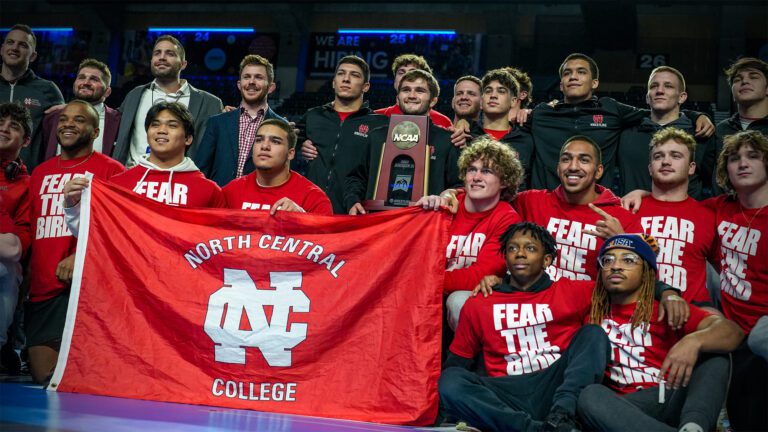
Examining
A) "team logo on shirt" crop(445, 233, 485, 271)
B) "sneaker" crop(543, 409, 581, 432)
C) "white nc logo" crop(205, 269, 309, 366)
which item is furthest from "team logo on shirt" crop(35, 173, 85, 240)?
"sneaker" crop(543, 409, 581, 432)

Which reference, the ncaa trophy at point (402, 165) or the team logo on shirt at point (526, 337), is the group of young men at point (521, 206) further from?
the ncaa trophy at point (402, 165)

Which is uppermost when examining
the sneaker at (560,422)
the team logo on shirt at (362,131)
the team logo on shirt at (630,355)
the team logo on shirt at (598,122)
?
the team logo on shirt at (598,122)

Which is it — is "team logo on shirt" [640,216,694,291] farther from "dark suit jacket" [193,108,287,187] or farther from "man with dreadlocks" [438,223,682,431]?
"dark suit jacket" [193,108,287,187]

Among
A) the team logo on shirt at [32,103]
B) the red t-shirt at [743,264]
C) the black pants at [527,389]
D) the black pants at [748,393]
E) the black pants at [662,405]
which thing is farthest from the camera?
the team logo on shirt at [32,103]

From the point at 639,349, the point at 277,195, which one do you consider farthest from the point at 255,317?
the point at 639,349

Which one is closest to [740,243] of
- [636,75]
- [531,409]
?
[531,409]

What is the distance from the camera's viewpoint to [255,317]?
396cm

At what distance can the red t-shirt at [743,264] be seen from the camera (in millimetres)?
3883

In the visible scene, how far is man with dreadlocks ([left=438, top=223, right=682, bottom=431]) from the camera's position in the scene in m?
3.42

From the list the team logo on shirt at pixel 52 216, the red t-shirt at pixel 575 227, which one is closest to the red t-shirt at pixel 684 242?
the red t-shirt at pixel 575 227

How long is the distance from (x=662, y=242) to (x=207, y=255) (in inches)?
96.7

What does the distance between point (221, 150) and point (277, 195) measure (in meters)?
1.26

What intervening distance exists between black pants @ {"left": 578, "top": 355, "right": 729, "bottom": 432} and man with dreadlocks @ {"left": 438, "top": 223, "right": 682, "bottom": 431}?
10cm

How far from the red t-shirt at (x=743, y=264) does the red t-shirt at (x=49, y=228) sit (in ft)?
12.0
